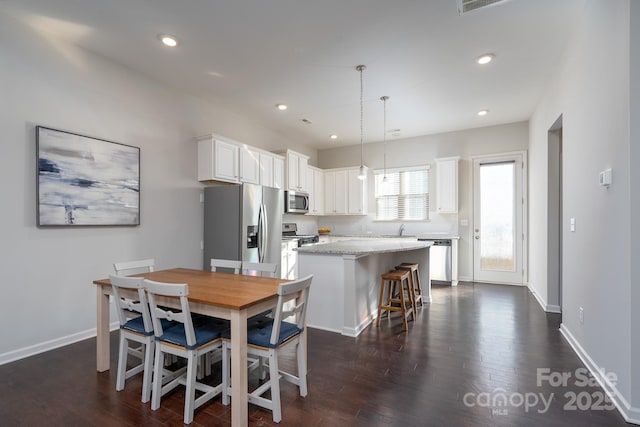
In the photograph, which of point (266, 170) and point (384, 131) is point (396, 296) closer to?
point (266, 170)

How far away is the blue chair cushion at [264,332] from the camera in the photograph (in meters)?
1.91

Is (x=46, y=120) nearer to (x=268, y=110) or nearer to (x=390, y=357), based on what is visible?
(x=268, y=110)

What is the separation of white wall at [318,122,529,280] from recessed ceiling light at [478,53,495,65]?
2.77 meters

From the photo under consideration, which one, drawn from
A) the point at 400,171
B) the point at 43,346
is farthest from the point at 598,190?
the point at 43,346

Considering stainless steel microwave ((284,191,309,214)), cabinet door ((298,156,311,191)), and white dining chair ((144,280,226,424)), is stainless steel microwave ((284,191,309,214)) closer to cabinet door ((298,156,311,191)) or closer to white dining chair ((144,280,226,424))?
cabinet door ((298,156,311,191))

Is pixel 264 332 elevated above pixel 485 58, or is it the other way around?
pixel 485 58

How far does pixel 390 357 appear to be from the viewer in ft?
8.86

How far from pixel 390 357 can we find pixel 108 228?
125 inches

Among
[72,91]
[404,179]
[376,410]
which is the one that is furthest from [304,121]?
[376,410]

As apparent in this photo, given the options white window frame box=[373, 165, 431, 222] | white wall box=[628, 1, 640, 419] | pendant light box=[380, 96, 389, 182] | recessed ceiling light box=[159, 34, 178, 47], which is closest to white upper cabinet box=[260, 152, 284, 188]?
pendant light box=[380, 96, 389, 182]

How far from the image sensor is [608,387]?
210 centimetres

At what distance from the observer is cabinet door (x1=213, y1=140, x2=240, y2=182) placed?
4258mm

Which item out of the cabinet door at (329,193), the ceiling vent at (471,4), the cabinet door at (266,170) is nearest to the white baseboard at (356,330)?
the cabinet door at (266,170)

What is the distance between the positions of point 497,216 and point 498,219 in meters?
0.06
